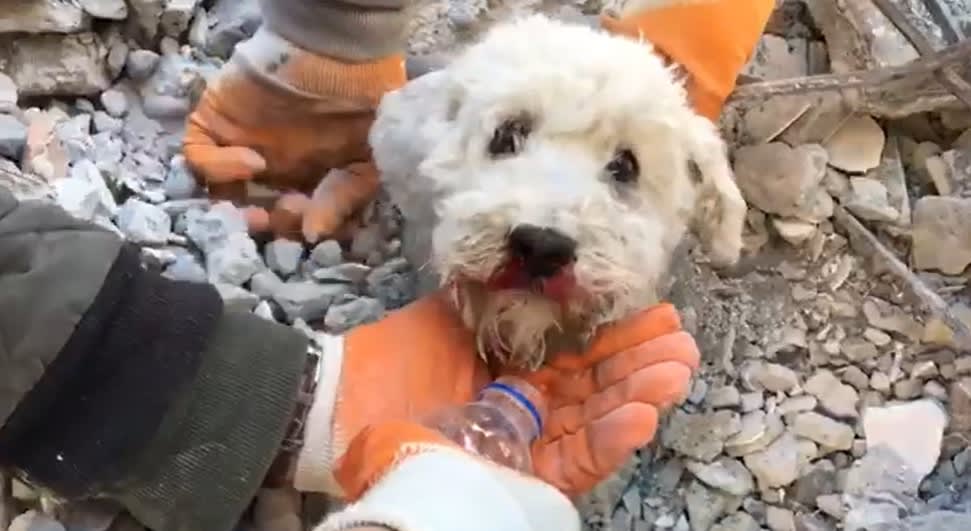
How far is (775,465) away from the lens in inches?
52.7

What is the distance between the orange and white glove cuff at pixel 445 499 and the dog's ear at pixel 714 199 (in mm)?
350

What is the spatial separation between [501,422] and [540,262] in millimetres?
148

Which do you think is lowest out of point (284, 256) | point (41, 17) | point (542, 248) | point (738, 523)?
point (738, 523)

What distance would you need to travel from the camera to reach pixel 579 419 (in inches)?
47.3

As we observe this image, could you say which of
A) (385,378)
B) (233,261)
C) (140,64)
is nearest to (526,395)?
(385,378)

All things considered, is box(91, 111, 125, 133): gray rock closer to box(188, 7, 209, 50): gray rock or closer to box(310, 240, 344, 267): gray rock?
box(188, 7, 209, 50): gray rock

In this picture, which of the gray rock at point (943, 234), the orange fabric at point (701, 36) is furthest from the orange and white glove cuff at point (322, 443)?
the gray rock at point (943, 234)

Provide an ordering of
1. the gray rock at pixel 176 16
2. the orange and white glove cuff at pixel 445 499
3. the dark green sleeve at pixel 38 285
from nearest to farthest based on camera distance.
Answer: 1. the orange and white glove cuff at pixel 445 499
2. the dark green sleeve at pixel 38 285
3. the gray rock at pixel 176 16

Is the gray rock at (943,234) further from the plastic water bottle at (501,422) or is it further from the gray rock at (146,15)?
the gray rock at (146,15)

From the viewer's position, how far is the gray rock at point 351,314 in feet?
4.40

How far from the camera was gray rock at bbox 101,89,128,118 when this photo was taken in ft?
5.15

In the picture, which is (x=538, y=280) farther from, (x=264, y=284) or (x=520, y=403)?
(x=264, y=284)

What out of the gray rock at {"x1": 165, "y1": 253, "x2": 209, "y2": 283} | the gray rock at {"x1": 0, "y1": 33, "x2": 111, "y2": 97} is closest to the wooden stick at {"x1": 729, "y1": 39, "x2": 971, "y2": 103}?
the gray rock at {"x1": 165, "y1": 253, "x2": 209, "y2": 283}

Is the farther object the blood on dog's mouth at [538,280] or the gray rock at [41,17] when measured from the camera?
the gray rock at [41,17]
